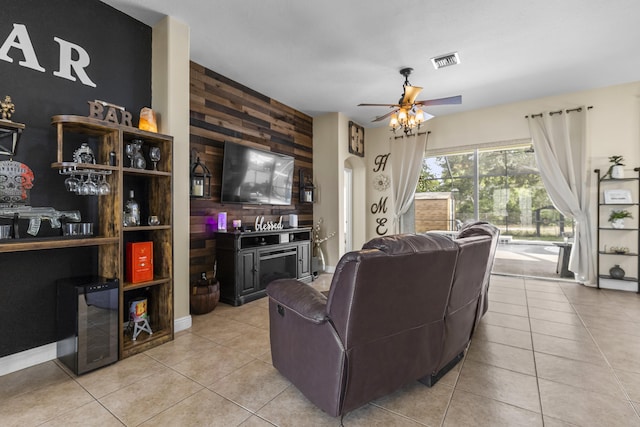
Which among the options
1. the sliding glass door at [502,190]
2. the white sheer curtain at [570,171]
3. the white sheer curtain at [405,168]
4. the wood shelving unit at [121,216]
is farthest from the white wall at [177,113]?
the white sheer curtain at [570,171]

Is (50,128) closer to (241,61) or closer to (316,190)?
(241,61)

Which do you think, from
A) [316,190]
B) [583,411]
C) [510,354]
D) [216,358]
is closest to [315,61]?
[316,190]

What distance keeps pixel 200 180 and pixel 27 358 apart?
2.12 meters

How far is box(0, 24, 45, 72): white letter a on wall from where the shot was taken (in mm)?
2092

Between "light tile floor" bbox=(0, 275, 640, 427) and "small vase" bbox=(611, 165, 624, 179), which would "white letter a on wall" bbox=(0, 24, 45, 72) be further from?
"small vase" bbox=(611, 165, 624, 179)

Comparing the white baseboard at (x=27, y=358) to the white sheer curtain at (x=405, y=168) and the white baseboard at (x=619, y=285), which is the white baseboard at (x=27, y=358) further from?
the white baseboard at (x=619, y=285)

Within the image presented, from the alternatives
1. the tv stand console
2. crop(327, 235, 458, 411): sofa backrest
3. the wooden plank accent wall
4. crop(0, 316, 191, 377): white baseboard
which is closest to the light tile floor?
crop(0, 316, 191, 377): white baseboard

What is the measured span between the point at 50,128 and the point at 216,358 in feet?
7.32

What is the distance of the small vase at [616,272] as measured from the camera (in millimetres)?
4184

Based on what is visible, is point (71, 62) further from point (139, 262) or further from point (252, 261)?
point (252, 261)

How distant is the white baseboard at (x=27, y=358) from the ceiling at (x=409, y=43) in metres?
2.96

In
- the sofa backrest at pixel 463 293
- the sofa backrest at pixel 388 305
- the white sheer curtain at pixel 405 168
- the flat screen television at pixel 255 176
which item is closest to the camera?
the sofa backrest at pixel 388 305

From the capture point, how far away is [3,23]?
6.83 feet

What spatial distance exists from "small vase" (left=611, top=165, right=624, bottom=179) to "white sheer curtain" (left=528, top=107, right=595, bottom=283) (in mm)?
289
